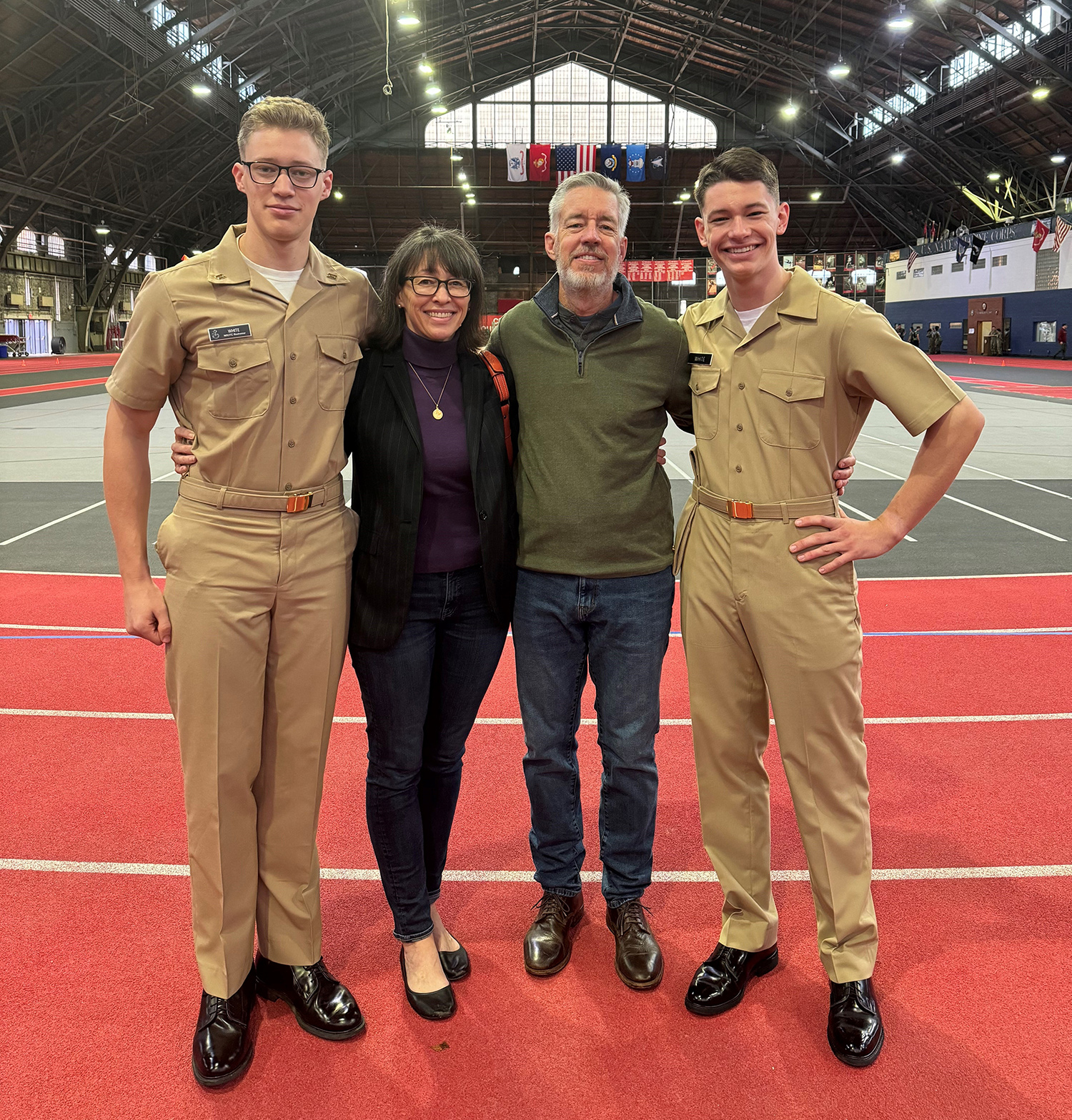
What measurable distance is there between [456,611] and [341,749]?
1.83 m

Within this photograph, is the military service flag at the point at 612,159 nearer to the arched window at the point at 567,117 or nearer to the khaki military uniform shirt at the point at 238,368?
the arched window at the point at 567,117

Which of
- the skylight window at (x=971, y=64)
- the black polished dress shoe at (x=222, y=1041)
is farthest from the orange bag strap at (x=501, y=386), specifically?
the skylight window at (x=971, y=64)

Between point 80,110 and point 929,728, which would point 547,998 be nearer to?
point 929,728

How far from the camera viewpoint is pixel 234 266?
2223 mm

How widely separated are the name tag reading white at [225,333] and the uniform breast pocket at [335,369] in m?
0.17

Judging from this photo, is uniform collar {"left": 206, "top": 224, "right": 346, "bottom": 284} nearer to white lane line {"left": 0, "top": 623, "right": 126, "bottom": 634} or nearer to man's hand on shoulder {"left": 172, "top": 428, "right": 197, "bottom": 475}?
man's hand on shoulder {"left": 172, "top": 428, "right": 197, "bottom": 475}

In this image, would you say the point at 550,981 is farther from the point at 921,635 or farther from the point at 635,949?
the point at 921,635

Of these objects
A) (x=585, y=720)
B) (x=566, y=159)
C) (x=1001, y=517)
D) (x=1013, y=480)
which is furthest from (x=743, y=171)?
(x=566, y=159)

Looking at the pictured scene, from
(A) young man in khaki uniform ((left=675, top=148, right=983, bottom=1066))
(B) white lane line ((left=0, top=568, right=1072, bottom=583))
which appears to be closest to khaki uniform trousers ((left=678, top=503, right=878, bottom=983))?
(A) young man in khaki uniform ((left=675, top=148, right=983, bottom=1066))

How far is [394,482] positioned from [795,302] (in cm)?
107

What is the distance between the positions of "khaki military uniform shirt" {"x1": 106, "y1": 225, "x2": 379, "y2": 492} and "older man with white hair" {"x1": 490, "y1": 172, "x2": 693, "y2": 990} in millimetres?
538

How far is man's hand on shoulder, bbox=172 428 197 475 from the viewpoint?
223 cm

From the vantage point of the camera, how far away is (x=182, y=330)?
86.3 inches

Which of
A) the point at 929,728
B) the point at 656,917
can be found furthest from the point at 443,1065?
the point at 929,728
